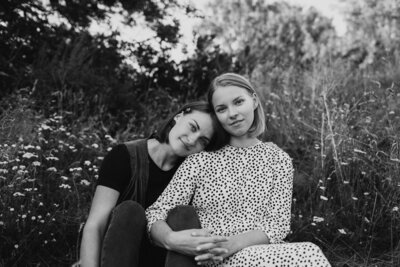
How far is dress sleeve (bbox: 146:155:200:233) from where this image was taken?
8.42 ft

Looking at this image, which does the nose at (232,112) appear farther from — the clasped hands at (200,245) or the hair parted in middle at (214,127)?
the clasped hands at (200,245)

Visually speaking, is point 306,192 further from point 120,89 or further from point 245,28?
point 245,28

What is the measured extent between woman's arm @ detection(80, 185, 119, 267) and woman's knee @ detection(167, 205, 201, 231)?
1.08ft

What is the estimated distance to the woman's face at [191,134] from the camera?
2727 mm

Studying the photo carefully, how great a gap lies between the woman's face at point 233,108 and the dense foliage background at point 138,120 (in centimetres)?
97

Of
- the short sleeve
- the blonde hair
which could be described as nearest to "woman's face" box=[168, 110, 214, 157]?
the blonde hair

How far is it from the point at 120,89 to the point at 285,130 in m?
1.81

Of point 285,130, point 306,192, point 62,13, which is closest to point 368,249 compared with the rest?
point 306,192

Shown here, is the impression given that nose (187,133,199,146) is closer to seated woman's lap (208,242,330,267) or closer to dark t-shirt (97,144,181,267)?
dark t-shirt (97,144,181,267)

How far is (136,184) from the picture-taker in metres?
2.71

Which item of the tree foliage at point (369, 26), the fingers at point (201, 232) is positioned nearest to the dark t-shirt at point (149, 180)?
the fingers at point (201, 232)

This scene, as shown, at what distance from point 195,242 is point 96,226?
1.77 feet

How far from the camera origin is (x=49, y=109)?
185 inches

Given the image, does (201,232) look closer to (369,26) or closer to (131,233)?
(131,233)
